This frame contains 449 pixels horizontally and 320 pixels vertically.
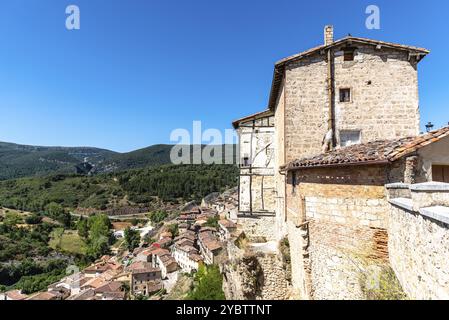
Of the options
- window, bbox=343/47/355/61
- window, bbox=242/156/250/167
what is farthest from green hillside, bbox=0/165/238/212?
window, bbox=343/47/355/61

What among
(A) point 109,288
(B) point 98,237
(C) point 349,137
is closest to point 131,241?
(B) point 98,237

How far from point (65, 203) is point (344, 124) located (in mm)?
120757

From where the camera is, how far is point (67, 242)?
7706 centimetres

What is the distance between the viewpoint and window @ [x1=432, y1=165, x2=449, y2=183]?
622cm

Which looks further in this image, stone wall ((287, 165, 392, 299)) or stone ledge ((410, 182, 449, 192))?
stone wall ((287, 165, 392, 299))

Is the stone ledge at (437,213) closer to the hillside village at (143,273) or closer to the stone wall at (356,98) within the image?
the stone wall at (356,98)

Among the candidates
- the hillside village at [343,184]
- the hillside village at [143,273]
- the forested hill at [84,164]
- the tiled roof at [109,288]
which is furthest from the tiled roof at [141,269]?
the forested hill at [84,164]

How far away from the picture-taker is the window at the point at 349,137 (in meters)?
10.2

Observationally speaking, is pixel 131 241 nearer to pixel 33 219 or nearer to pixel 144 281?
pixel 144 281

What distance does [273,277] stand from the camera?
35.3 ft

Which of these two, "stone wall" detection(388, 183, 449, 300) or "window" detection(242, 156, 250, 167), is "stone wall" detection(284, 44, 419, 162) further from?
"stone wall" detection(388, 183, 449, 300)
